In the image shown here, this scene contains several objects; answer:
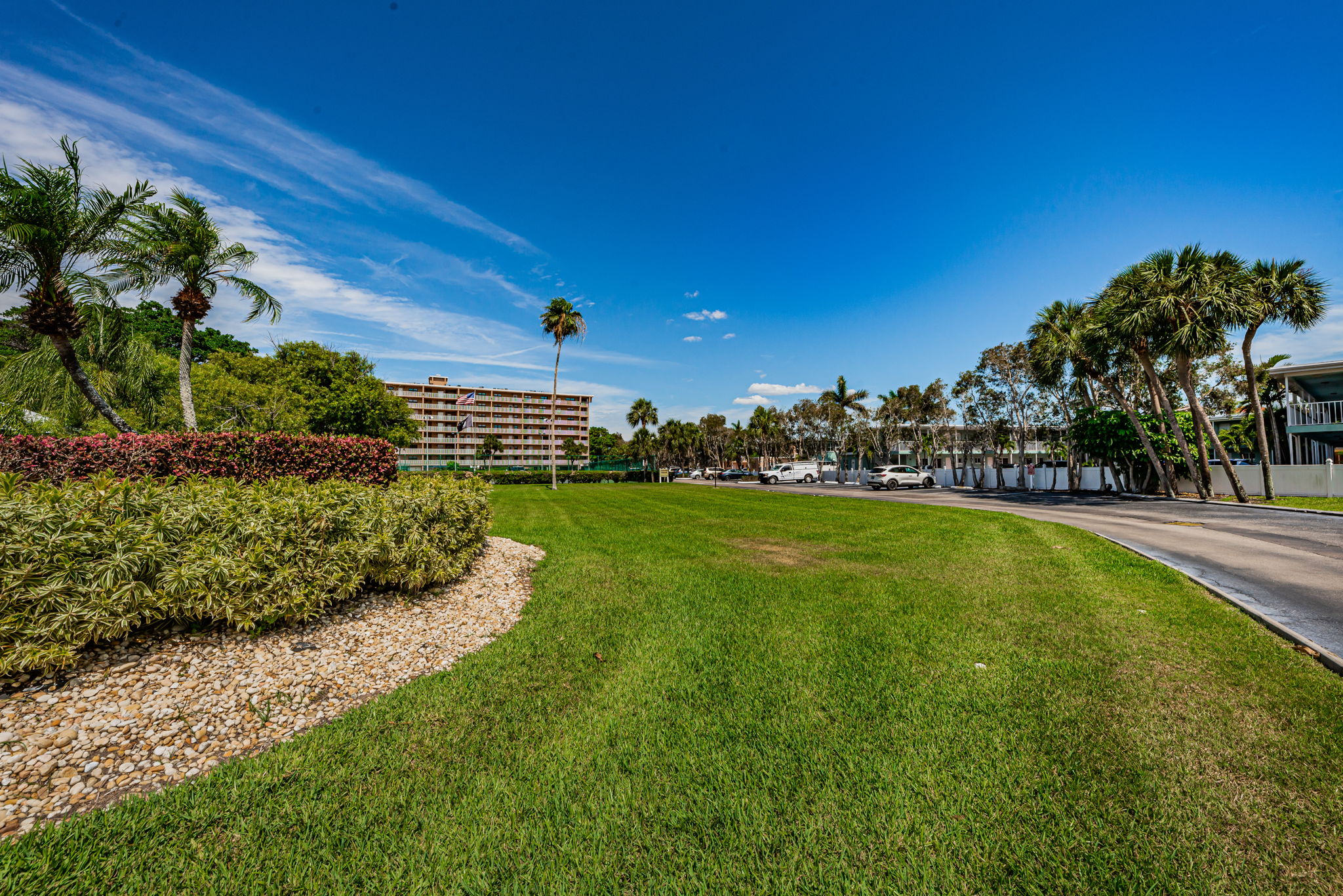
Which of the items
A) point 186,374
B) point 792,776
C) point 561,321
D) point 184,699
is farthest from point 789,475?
point 184,699

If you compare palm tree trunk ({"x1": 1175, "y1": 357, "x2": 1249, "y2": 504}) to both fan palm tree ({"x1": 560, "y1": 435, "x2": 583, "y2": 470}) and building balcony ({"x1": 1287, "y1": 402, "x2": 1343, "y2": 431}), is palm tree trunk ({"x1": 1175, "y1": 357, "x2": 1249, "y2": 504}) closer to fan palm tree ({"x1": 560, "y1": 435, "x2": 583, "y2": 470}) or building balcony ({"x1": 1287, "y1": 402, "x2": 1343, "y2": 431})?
building balcony ({"x1": 1287, "y1": 402, "x2": 1343, "y2": 431})

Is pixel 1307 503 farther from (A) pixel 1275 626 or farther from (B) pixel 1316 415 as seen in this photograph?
(A) pixel 1275 626

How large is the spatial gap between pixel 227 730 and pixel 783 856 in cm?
360

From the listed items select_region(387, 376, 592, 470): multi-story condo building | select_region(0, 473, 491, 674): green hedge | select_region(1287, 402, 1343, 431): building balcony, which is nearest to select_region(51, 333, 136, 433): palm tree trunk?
select_region(0, 473, 491, 674): green hedge

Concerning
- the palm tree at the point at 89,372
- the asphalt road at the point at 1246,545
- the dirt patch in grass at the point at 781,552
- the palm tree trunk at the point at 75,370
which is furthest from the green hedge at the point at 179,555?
the palm tree at the point at 89,372

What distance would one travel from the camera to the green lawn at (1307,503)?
17.1 metres

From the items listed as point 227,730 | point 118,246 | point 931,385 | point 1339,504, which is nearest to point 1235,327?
point 1339,504

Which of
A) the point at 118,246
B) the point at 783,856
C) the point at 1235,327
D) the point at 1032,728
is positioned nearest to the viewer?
the point at 783,856

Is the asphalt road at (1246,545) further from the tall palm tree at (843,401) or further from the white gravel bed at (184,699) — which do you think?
the tall palm tree at (843,401)

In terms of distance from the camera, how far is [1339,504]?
59.0ft

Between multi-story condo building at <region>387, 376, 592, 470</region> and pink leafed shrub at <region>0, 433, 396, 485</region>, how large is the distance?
261ft

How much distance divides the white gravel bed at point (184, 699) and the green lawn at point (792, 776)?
1.11ft

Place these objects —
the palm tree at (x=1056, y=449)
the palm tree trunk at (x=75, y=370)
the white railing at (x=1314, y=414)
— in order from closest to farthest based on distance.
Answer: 1. the palm tree trunk at (x=75, y=370)
2. the white railing at (x=1314, y=414)
3. the palm tree at (x=1056, y=449)

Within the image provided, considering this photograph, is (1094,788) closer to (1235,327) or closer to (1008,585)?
(1008,585)
